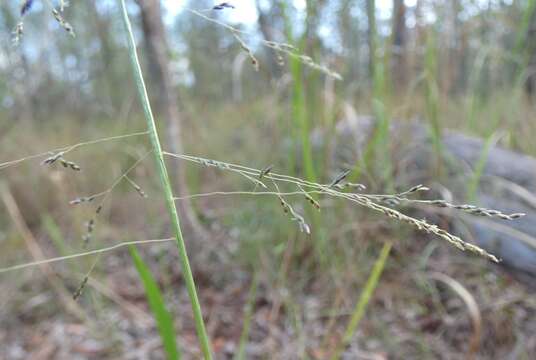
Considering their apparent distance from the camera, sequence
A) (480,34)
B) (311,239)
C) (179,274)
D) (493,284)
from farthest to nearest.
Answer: (480,34) < (179,274) < (311,239) < (493,284)

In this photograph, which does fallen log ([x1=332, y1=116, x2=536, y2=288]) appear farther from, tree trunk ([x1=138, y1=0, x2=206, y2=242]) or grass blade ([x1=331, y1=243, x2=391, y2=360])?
tree trunk ([x1=138, y1=0, x2=206, y2=242])

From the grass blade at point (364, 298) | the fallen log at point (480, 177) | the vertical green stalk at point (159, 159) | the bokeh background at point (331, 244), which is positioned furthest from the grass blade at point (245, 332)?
the vertical green stalk at point (159, 159)

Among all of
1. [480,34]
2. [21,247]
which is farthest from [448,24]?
[21,247]

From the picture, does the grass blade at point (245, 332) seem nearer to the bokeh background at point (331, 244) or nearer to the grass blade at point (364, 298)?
the bokeh background at point (331, 244)

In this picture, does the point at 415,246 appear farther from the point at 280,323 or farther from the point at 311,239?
the point at 280,323

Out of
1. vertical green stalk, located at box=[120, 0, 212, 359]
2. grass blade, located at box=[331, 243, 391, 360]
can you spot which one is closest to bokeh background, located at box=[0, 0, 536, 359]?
grass blade, located at box=[331, 243, 391, 360]

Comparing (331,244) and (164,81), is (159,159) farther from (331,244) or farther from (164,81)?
(164,81)
